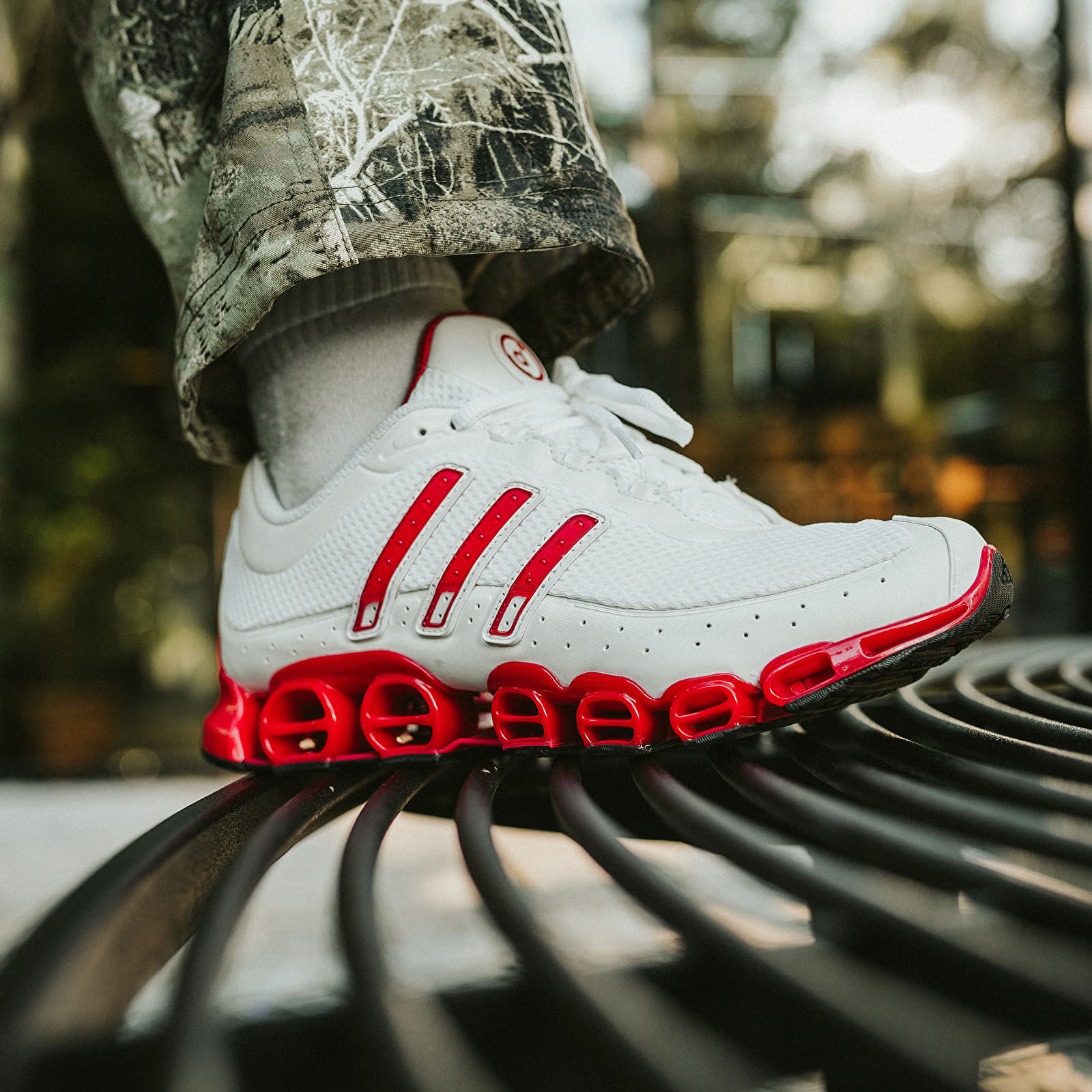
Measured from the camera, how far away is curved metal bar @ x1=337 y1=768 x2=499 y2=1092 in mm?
237

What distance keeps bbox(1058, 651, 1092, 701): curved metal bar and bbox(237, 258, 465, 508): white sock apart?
1.95ft

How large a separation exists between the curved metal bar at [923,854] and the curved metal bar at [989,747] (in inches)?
3.0

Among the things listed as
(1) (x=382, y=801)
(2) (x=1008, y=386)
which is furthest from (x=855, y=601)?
(2) (x=1008, y=386)

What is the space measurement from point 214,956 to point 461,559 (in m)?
0.36

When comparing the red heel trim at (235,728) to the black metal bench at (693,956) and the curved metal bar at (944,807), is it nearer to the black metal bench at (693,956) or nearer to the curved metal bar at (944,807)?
the black metal bench at (693,956)

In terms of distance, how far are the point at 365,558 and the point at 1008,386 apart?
2.78 metres

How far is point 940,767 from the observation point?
0.47 m

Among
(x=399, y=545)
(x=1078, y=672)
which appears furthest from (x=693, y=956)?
(x=1078, y=672)

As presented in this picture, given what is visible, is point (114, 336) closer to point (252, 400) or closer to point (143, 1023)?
point (252, 400)

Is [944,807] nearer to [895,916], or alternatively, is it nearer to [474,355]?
[895,916]

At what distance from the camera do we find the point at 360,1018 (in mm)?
262

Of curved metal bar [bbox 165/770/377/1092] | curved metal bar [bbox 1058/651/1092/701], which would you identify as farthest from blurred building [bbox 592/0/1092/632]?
curved metal bar [bbox 165/770/377/1092]

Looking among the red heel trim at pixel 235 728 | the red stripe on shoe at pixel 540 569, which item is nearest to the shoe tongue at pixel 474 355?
the red stripe on shoe at pixel 540 569

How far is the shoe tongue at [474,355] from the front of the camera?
68cm
